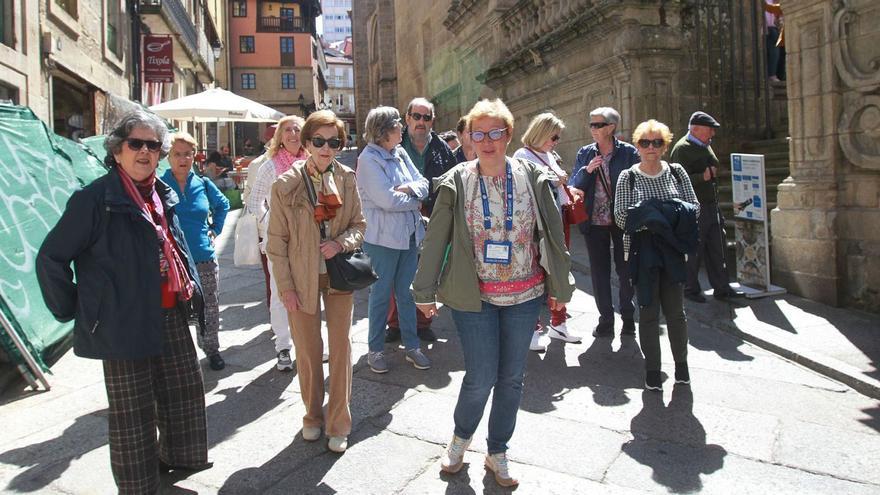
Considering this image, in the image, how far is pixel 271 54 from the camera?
5938 centimetres

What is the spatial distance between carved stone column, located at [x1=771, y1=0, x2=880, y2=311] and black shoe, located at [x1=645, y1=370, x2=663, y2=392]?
3058 millimetres

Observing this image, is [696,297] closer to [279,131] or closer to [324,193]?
[279,131]

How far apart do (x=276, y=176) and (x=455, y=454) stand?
9.13 ft

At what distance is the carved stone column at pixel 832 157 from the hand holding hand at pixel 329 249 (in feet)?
17.2

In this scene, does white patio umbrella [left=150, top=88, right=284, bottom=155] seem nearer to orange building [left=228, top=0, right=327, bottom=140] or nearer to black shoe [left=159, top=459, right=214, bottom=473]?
black shoe [left=159, top=459, right=214, bottom=473]

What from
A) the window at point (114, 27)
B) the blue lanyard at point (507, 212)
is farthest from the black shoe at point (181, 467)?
the window at point (114, 27)

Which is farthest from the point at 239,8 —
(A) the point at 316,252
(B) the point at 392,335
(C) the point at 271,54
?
(A) the point at 316,252

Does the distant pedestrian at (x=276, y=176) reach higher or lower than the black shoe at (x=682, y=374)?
higher

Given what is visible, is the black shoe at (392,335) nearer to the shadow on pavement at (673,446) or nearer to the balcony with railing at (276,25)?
the shadow on pavement at (673,446)

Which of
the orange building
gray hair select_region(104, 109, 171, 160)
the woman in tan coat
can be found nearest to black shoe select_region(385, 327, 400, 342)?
the woman in tan coat

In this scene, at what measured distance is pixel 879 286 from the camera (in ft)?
19.9

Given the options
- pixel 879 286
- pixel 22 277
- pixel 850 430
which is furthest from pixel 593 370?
pixel 22 277

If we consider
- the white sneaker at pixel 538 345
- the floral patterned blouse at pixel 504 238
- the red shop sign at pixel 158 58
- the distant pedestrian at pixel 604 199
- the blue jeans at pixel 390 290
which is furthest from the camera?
the red shop sign at pixel 158 58

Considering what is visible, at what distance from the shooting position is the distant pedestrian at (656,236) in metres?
4.37
